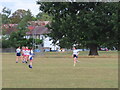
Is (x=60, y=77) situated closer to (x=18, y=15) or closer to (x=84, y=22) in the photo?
(x=84, y=22)

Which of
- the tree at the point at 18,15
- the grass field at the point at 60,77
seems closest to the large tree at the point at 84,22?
the grass field at the point at 60,77

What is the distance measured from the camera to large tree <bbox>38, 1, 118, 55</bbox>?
71688 millimetres

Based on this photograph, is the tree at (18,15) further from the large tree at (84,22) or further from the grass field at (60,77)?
the grass field at (60,77)

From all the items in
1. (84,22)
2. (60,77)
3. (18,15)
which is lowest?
(60,77)

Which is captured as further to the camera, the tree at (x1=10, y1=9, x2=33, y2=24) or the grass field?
the tree at (x1=10, y1=9, x2=33, y2=24)

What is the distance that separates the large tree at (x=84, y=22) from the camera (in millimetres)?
71688

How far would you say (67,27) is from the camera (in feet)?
240

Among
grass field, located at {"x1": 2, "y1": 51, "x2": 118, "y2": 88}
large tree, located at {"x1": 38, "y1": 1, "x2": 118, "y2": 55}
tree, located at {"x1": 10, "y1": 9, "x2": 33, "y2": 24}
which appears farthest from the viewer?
tree, located at {"x1": 10, "y1": 9, "x2": 33, "y2": 24}

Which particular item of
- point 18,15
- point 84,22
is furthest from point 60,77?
point 18,15

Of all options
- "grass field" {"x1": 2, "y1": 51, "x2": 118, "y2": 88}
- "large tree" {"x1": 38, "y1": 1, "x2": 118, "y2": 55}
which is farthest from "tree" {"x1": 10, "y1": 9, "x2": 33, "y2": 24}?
"grass field" {"x1": 2, "y1": 51, "x2": 118, "y2": 88}

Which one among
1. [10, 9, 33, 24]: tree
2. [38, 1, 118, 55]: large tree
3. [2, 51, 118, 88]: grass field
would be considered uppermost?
[10, 9, 33, 24]: tree

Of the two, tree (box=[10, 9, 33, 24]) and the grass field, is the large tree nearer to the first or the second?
the grass field

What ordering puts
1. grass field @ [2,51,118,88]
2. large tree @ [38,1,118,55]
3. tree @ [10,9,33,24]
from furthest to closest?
tree @ [10,9,33,24] < large tree @ [38,1,118,55] < grass field @ [2,51,118,88]

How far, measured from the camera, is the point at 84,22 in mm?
72000
